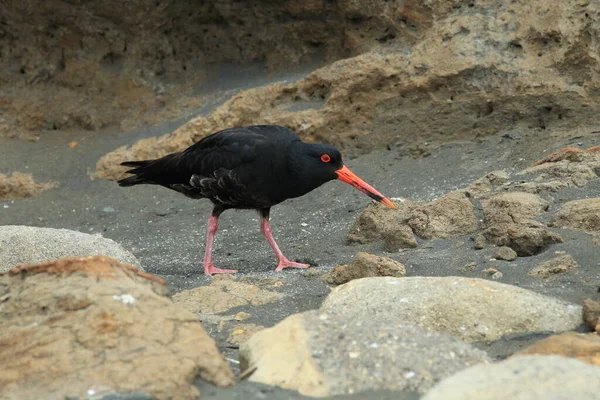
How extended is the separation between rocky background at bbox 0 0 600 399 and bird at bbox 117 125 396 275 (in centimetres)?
35

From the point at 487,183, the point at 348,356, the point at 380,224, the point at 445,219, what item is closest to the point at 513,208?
the point at 445,219

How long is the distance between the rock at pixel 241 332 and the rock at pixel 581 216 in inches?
100

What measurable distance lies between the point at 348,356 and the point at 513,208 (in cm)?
336

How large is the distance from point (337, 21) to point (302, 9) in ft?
1.43

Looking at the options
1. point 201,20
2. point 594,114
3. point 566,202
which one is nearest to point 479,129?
point 594,114

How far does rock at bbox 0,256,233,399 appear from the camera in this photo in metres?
3.42

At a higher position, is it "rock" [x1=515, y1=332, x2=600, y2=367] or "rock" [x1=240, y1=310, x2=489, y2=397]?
"rock" [x1=515, y1=332, x2=600, y2=367]

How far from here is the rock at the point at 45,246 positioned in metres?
6.31

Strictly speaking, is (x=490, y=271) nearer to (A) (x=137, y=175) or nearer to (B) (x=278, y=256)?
(B) (x=278, y=256)

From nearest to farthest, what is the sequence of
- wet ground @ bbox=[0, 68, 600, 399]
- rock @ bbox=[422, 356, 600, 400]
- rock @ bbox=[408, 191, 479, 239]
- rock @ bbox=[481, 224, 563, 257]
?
rock @ bbox=[422, 356, 600, 400], wet ground @ bbox=[0, 68, 600, 399], rock @ bbox=[481, 224, 563, 257], rock @ bbox=[408, 191, 479, 239]

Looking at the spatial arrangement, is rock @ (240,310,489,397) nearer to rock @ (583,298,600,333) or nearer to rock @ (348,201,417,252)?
rock @ (583,298,600,333)

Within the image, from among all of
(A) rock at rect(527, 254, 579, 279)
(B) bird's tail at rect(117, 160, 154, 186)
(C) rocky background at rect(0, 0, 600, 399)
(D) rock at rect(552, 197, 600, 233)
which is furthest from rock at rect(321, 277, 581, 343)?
(B) bird's tail at rect(117, 160, 154, 186)

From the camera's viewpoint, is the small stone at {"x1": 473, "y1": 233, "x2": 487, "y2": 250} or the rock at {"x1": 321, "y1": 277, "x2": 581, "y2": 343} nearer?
the rock at {"x1": 321, "y1": 277, "x2": 581, "y2": 343}

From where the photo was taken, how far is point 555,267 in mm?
5367
